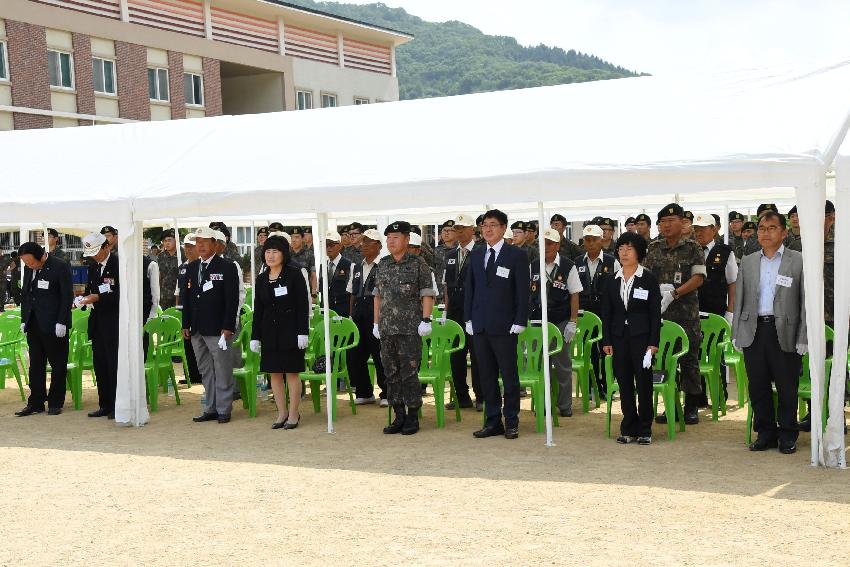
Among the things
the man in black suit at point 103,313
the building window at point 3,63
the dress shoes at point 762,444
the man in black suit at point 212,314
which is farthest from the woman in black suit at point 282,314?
the building window at point 3,63

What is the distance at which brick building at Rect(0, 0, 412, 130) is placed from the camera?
29894 millimetres

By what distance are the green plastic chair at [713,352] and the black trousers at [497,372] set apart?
66.5 inches

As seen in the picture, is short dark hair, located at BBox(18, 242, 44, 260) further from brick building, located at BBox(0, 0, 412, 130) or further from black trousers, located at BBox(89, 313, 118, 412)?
brick building, located at BBox(0, 0, 412, 130)

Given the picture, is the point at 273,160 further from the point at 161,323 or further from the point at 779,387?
the point at 779,387

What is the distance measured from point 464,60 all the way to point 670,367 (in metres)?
83.5

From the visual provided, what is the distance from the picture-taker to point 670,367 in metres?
8.00

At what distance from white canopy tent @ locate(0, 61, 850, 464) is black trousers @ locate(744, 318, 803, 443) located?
39 cm

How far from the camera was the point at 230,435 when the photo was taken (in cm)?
877

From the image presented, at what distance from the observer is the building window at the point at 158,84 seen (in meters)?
34.5

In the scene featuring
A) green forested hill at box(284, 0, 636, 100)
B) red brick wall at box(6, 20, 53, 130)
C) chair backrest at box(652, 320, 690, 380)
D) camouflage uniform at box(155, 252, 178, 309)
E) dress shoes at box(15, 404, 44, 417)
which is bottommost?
dress shoes at box(15, 404, 44, 417)

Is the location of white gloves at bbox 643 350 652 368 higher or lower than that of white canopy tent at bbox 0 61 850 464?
lower

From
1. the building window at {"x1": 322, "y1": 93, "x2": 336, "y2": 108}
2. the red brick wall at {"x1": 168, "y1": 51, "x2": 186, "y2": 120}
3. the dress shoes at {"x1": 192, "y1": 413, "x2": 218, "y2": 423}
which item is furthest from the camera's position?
the building window at {"x1": 322, "y1": 93, "x2": 336, "y2": 108}

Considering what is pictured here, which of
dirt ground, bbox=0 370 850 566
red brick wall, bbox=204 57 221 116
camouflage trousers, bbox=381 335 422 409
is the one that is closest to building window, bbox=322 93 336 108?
red brick wall, bbox=204 57 221 116

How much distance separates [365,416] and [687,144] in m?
4.04
